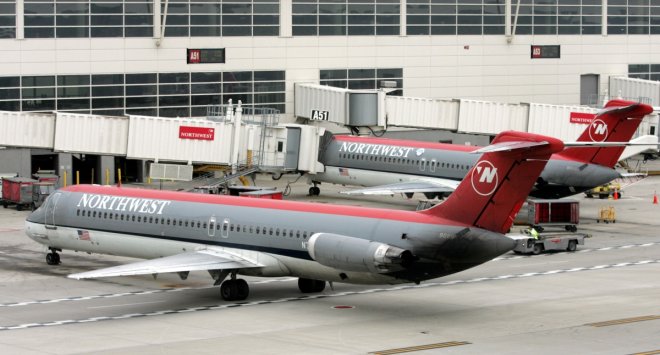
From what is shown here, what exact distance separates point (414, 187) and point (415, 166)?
2745mm

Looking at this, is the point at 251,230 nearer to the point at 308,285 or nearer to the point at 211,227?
the point at 211,227

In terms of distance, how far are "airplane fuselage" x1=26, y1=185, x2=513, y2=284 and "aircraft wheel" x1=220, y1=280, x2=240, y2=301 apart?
0.66 meters

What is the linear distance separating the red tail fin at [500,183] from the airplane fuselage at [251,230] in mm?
401

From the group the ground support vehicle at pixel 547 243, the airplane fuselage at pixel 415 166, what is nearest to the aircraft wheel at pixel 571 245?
the ground support vehicle at pixel 547 243

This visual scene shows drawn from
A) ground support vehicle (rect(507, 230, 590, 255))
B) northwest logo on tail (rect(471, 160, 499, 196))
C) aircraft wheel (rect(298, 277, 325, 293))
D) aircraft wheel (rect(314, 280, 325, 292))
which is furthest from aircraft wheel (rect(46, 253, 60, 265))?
northwest logo on tail (rect(471, 160, 499, 196))

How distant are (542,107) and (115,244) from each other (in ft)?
139

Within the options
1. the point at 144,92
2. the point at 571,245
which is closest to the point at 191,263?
the point at 571,245

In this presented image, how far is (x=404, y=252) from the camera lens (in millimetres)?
37688

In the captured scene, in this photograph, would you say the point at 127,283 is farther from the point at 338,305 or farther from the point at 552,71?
the point at 552,71

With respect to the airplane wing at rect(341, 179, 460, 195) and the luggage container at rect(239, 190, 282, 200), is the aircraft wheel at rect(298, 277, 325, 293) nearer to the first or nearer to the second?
the luggage container at rect(239, 190, 282, 200)

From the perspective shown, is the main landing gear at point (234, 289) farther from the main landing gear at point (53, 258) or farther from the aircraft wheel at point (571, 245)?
the aircraft wheel at point (571, 245)

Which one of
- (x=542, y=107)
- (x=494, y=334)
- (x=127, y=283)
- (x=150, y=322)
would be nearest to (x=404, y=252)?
(x=494, y=334)

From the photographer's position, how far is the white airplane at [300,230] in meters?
37.2

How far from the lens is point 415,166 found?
68312mm
